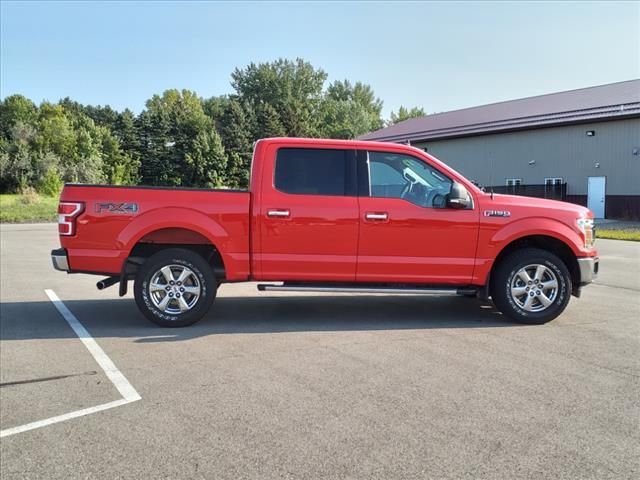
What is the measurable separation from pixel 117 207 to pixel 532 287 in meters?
4.91

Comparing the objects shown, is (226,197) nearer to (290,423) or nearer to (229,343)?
(229,343)

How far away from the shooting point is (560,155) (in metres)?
30.8

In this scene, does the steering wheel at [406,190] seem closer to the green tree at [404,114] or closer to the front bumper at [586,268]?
the front bumper at [586,268]

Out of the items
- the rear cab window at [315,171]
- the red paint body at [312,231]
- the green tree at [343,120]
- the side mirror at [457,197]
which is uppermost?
the green tree at [343,120]

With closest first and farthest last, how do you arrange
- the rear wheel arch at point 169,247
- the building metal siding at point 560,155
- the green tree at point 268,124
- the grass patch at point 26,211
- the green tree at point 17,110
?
the rear wheel arch at point 169,247
the building metal siding at point 560,155
the grass patch at point 26,211
the green tree at point 268,124
the green tree at point 17,110

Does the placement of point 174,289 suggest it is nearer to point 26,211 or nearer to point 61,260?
point 61,260

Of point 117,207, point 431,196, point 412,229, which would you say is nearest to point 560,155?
point 431,196

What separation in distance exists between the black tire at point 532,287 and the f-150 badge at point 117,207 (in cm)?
431

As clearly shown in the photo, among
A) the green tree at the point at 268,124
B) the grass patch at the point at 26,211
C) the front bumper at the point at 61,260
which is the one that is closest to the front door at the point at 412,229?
the front bumper at the point at 61,260

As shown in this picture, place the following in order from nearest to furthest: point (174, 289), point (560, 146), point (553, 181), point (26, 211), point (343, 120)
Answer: point (174, 289) → point (560, 146) → point (553, 181) → point (26, 211) → point (343, 120)

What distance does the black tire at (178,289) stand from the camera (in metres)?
6.17

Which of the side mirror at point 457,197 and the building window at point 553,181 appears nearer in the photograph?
the side mirror at point 457,197

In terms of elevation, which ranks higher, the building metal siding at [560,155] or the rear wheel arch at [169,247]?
the building metal siding at [560,155]

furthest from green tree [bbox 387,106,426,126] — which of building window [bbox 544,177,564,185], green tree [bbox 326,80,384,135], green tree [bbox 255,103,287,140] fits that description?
building window [bbox 544,177,564,185]
